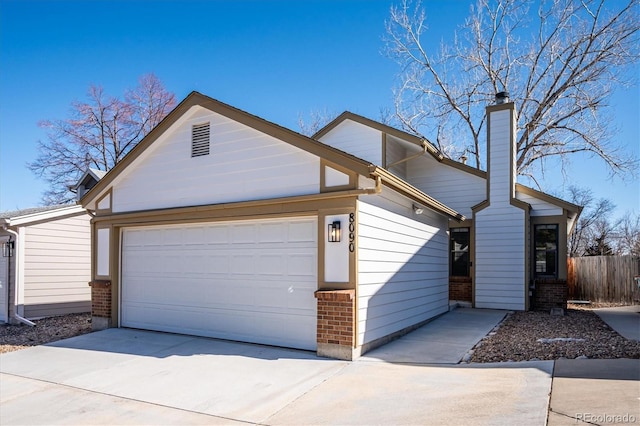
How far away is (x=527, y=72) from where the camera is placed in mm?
21781

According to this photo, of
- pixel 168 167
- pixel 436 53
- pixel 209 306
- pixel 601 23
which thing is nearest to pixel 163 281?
pixel 209 306

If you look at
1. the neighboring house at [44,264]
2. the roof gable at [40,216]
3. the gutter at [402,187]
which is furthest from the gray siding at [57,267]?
the gutter at [402,187]

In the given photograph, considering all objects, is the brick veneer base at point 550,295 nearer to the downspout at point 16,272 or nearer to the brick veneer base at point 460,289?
the brick veneer base at point 460,289

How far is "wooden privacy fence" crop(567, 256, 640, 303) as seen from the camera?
50.7 ft

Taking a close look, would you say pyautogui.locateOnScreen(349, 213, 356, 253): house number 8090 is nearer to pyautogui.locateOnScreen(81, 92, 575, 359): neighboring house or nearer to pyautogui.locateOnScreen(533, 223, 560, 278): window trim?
pyautogui.locateOnScreen(81, 92, 575, 359): neighboring house

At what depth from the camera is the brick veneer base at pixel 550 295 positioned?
41.1ft

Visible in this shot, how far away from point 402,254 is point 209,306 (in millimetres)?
3775

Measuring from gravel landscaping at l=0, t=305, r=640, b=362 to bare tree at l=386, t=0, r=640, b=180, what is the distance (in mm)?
11594

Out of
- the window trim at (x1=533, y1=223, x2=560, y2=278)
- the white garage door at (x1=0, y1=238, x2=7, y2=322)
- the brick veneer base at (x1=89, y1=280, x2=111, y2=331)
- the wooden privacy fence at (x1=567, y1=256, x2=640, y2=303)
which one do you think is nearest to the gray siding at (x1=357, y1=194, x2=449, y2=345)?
the window trim at (x1=533, y1=223, x2=560, y2=278)

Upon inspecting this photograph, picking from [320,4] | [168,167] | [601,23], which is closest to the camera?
[168,167]

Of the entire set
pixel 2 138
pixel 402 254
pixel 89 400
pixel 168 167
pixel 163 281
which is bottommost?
pixel 89 400

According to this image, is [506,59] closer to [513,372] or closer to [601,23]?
[601,23]

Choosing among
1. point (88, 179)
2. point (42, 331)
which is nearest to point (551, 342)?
point (42, 331)

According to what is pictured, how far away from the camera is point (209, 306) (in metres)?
8.66
